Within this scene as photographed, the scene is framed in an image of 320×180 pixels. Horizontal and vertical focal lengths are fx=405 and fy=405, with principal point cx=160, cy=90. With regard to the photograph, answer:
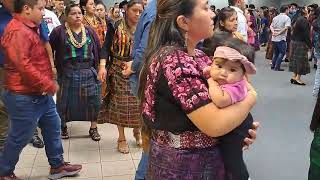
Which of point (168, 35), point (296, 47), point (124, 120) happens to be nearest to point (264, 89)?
point (296, 47)

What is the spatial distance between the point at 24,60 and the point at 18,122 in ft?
1.41

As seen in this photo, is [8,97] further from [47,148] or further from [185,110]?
[185,110]

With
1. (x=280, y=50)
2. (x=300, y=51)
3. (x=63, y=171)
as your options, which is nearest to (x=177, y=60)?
(x=63, y=171)

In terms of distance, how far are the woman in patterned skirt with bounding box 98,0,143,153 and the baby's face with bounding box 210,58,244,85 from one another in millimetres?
2061

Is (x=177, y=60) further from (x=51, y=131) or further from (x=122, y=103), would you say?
(x=122, y=103)

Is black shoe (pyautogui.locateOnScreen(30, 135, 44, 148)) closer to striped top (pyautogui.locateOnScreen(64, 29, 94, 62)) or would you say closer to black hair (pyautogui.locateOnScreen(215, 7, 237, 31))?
striped top (pyautogui.locateOnScreen(64, 29, 94, 62))

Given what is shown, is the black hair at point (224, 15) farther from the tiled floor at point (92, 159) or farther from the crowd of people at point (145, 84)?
the tiled floor at point (92, 159)

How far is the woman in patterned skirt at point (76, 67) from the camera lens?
12.0 ft

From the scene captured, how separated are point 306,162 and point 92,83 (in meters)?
2.04

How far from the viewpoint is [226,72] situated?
1.32 m

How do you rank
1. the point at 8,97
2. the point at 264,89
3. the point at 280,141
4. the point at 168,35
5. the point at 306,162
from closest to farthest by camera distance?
the point at 168,35 < the point at 8,97 < the point at 306,162 < the point at 280,141 < the point at 264,89

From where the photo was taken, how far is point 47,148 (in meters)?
2.98

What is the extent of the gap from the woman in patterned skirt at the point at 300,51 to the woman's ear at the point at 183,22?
5.91m

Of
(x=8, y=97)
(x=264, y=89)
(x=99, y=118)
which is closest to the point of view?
(x=8, y=97)
